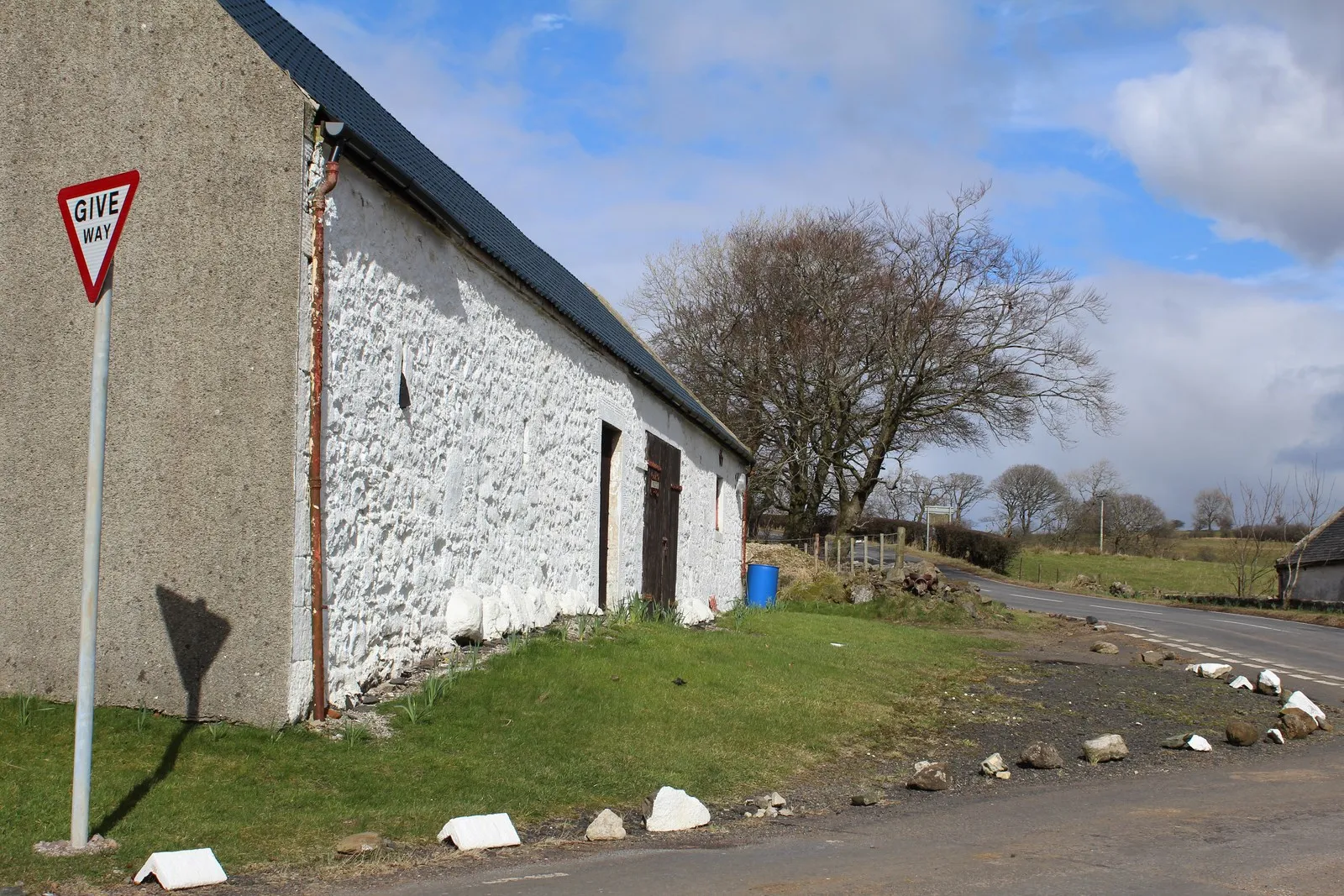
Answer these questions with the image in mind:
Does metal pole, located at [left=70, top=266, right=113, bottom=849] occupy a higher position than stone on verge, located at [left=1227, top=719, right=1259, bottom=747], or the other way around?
metal pole, located at [left=70, top=266, right=113, bottom=849]

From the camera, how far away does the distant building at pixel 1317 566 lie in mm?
37188

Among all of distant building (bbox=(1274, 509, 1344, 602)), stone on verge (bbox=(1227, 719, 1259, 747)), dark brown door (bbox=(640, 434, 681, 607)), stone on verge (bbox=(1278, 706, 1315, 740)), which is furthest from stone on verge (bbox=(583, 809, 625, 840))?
distant building (bbox=(1274, 509, 1344, 602))

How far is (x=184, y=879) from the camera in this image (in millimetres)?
4695

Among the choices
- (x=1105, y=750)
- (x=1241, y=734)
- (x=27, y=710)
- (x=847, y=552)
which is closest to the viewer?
(x=27, y=710)

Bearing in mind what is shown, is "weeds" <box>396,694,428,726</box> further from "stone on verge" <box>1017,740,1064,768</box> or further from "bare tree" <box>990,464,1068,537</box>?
"bare tree" <box>990,464,1068,537</box>

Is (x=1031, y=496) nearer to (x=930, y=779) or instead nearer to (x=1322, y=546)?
(x=1322, y=546)

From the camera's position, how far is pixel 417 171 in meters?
9.88

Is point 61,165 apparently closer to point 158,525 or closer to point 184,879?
point 158,525

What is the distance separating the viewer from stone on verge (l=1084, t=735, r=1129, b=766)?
8.36m

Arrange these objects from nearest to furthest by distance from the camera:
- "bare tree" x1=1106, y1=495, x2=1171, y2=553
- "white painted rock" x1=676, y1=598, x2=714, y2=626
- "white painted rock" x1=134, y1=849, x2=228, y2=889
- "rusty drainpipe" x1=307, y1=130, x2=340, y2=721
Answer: "white painted rock" x1=134, y1=849, x2=228, y2=889 < "rusty drainpipe" x1=307, y1=130, x2=340, y2=721 < "white painted rock" x1=676, y1=598, x2=714, y2=626 < "bare tree" x1=1106, y1=495, x2=1171, y2=553

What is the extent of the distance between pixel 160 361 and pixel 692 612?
420 inches

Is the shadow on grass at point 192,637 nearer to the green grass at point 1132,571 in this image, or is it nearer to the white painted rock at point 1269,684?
the white painted rock at point 1269,684

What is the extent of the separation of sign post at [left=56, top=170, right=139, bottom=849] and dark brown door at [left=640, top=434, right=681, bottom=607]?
10318mm

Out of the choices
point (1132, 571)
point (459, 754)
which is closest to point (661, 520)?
point (459, 754)
